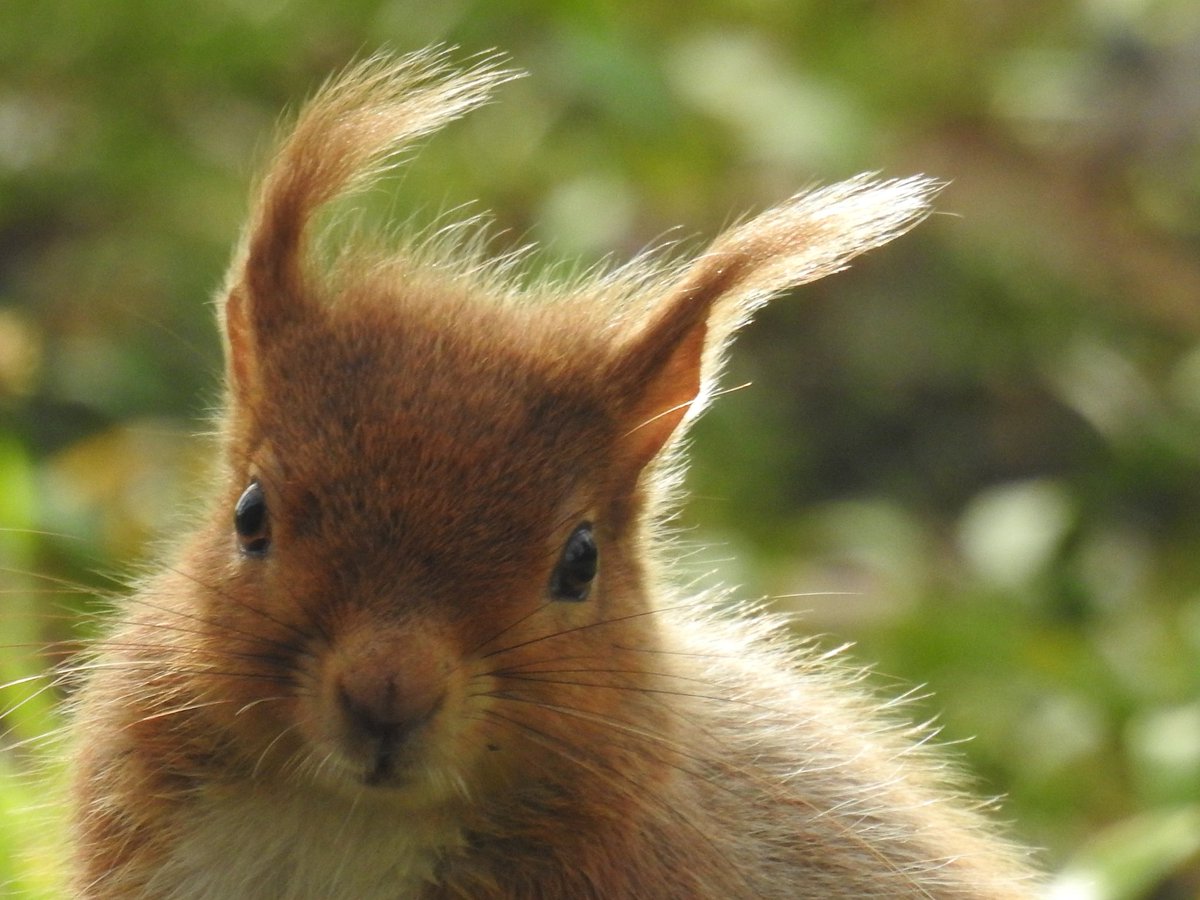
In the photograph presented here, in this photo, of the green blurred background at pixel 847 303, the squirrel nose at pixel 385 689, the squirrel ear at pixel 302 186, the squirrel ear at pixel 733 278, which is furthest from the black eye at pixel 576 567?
the green blurred background at pixel 847 303

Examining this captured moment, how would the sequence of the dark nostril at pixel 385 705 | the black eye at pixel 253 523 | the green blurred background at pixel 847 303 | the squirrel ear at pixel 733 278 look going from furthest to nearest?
the green blurred background at pixel 847 303 → the squirrel ear at pixel 733 278 → the black eye at pixel 253 523 → the dark nostril at pixel 385 705

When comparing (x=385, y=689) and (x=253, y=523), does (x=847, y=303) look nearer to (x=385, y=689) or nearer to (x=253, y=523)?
(x=253, y=523)

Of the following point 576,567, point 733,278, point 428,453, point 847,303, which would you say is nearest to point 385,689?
point 428,453

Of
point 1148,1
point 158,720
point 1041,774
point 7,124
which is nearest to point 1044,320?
point 1148,1

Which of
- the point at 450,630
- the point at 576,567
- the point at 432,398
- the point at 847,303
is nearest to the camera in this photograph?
the point at 450,630

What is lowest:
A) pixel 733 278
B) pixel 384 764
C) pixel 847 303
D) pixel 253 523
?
pixel 384 764

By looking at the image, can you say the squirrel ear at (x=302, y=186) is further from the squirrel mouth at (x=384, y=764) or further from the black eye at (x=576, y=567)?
the squirrel mouth at (x=384, y=764)

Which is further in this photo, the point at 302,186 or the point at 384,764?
the point at 302,186

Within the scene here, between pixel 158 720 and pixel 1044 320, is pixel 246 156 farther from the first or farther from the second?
pixel 158 720

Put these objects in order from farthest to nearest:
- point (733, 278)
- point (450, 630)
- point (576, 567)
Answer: point (733, 278) → point (576, 567) → point (450, 630)
